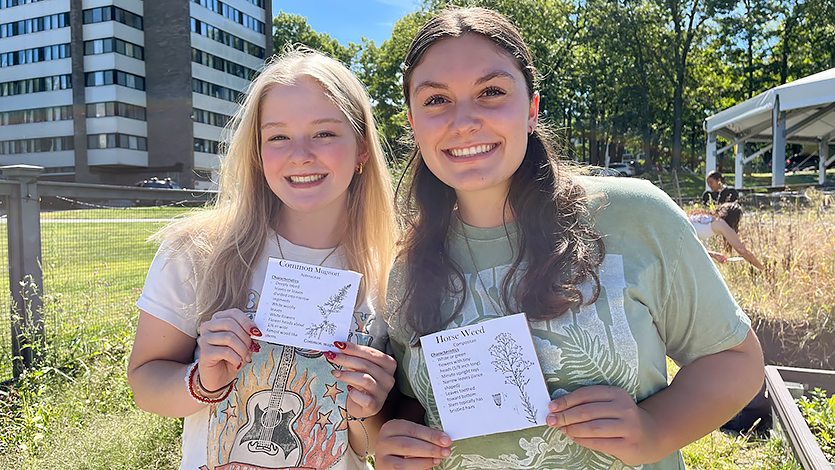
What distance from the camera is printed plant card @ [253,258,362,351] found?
5.77 feet

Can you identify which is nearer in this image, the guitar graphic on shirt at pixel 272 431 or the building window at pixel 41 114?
the guitar graphic on shirt at pixel 272 431

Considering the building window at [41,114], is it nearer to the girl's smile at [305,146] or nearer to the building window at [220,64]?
the building window at [220,64]

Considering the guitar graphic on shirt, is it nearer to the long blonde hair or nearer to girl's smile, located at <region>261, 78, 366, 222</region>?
the long blonde hair

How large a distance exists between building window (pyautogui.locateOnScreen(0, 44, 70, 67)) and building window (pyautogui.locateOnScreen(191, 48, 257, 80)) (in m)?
9.36

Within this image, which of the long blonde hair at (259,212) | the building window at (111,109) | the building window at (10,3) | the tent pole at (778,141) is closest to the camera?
the long blonde hair at (259,212)

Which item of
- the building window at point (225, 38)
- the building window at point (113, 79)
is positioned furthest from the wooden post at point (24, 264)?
the building window at point (225, 38)

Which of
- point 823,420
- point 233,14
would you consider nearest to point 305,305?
point 823,420

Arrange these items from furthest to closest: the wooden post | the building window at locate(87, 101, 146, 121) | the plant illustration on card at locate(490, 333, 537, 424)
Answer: the building window at locate(87, 101, 146, 121)
the wooden post
the plant illustration on card at locate(490, 333, 537, 424)

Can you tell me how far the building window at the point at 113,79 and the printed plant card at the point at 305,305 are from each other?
47.4m

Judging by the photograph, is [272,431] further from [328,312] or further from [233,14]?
[233,14]

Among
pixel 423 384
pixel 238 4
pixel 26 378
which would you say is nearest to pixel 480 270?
pixel 423 384

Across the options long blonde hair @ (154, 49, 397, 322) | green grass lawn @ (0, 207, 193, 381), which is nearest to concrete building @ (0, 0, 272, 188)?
green grass lawn @ (0, 207, 193, 381)

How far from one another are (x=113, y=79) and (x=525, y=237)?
47989 millimetres

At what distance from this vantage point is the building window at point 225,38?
4481cm
